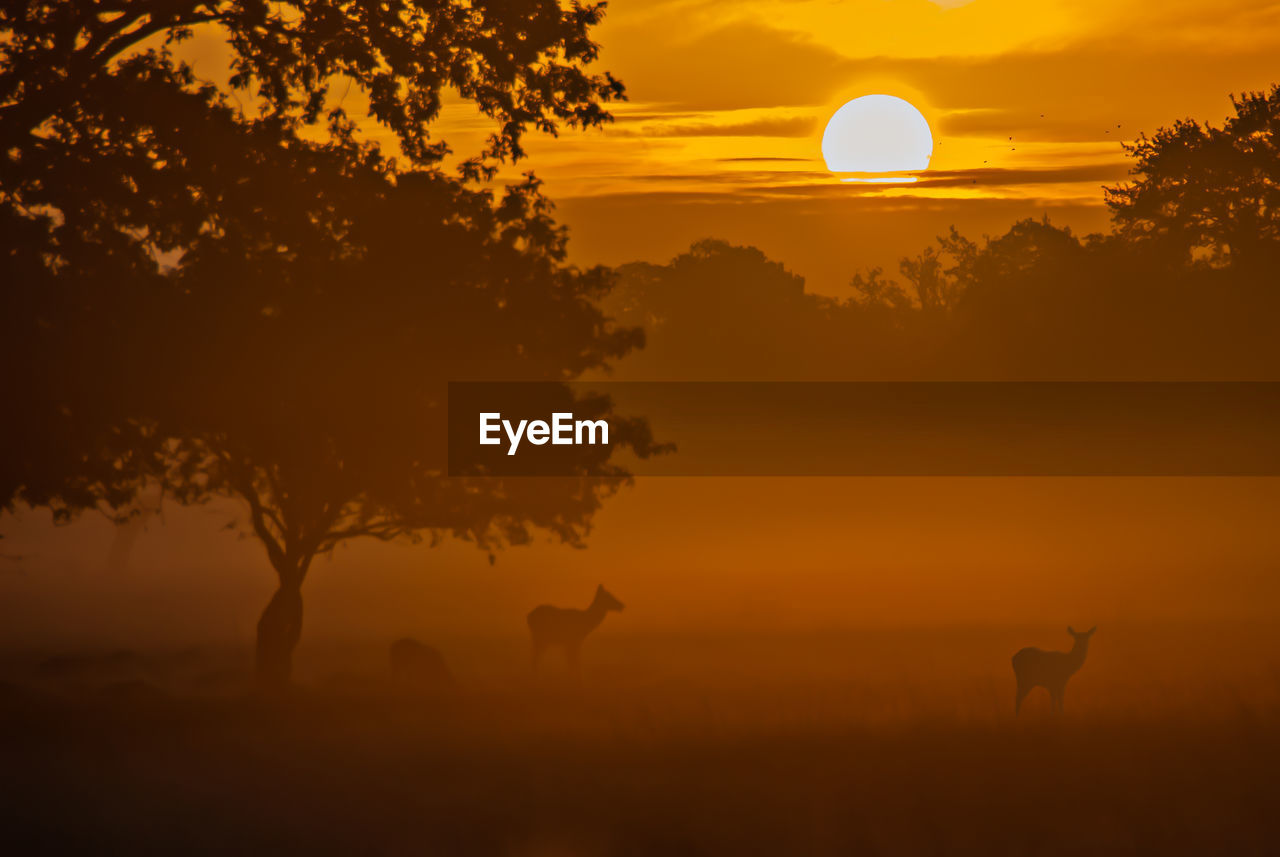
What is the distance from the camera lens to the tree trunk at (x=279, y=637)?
96.6ft

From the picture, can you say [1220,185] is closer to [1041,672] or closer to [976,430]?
[976,430]

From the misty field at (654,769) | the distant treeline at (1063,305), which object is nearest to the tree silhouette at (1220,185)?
the distant treeline at (1063,305)

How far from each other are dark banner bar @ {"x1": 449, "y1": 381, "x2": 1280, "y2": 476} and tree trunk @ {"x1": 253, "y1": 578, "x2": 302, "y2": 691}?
158ft

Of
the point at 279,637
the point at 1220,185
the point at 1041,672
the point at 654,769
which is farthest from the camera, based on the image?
the point at 1220,185

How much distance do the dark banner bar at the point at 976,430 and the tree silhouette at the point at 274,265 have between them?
163 ft

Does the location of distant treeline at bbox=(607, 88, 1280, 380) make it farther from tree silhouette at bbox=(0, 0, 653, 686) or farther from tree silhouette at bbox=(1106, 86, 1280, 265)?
tree silhouette at bbox=(0, 0, 653, 686)

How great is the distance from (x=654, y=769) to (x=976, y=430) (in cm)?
9371

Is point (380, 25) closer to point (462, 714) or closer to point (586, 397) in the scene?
point (586, 397)

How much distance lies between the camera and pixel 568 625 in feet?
107

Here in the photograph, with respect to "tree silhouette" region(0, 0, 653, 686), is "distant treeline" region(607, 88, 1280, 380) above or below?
above

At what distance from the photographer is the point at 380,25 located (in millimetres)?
23656

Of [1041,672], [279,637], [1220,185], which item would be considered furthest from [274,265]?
[1220,185]

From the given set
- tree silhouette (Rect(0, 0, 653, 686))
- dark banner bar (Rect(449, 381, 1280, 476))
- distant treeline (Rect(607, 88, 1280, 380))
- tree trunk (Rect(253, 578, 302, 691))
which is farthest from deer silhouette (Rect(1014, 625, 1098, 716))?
distant treeline (Rect(607, 88, 1280, 380))

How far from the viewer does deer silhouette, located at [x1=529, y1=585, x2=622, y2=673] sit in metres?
32.6
